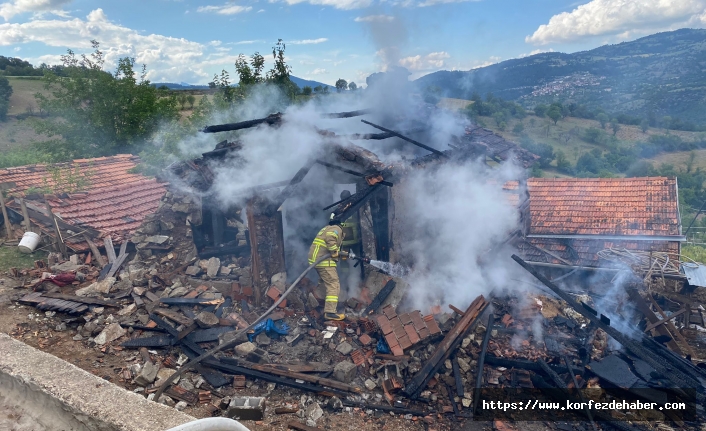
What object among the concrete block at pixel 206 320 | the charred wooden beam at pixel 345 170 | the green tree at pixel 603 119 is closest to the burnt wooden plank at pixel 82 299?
the concrete block at pixel 206 320

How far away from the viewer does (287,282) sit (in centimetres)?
872

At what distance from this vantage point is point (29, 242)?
32.3 feet

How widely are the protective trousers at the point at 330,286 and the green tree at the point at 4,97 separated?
161 ft

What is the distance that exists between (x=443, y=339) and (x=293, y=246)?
4.35 m

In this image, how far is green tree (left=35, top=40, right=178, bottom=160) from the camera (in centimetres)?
1819

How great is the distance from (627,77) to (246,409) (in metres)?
82.9

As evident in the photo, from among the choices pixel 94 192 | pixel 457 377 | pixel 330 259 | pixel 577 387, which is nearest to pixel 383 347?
pixel 457 377

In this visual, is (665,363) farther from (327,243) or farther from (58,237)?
(58,237)

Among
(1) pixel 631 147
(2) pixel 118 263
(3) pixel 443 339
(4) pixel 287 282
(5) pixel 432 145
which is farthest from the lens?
(1) pixel 631 147

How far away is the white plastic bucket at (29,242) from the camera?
9.79 m

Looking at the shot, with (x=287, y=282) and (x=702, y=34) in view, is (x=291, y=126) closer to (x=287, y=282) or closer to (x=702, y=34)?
(x=287, y=282)

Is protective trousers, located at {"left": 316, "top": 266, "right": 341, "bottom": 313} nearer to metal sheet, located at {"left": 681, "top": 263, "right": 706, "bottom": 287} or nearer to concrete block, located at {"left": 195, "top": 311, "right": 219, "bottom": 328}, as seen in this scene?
concrete block, located at {"left": 195, "top": 311, "right": 219, "bottom": 328}

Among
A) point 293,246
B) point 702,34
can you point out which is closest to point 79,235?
point 293,246

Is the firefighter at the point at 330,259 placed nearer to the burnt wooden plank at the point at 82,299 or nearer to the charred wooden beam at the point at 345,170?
the charred wooden beam at the point at 345,170
